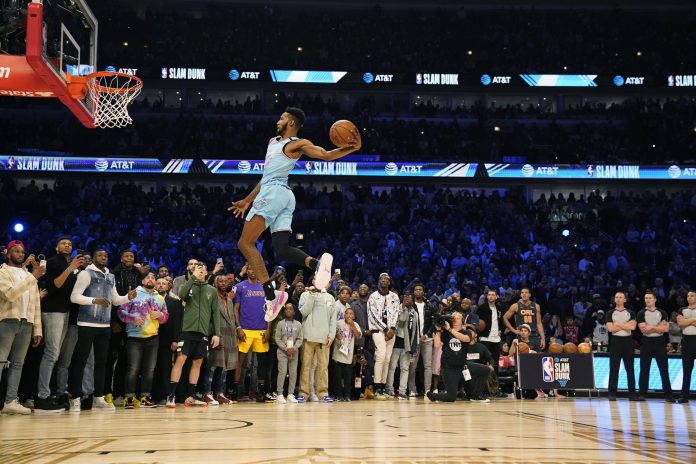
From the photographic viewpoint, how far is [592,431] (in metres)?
7.64

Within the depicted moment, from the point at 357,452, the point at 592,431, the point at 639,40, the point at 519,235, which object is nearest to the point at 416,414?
the point at 592,431

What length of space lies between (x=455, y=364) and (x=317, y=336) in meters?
2.57

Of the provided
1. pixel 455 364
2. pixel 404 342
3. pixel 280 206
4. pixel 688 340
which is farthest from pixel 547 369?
pixel 280 206

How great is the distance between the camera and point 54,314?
10414 millimetres

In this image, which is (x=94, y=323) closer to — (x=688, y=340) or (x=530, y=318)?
(x=530, y=318)

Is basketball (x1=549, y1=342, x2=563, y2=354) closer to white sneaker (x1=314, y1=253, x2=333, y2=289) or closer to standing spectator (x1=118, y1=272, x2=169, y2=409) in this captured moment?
standing spectator (x1=118, y1=272, x2=169, y2=409)

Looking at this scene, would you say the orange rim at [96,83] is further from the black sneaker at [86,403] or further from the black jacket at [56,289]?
the black sneaker at [86,403]

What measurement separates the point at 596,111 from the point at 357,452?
31.1 meters

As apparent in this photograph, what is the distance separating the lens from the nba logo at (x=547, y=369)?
15328 mm

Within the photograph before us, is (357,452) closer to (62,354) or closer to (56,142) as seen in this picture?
(62,354)

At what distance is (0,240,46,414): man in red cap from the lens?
961cm

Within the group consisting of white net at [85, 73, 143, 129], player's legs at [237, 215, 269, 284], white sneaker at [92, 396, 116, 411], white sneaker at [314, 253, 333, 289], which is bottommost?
white sneaker at [92, 396, 116, 411]

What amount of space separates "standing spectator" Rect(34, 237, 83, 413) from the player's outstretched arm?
155 inches

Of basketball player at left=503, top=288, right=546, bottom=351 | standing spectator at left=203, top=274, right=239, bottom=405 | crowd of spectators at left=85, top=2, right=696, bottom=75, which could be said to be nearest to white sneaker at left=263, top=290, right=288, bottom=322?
standing spectator at left=203, top=274, right=239, bottom=405
